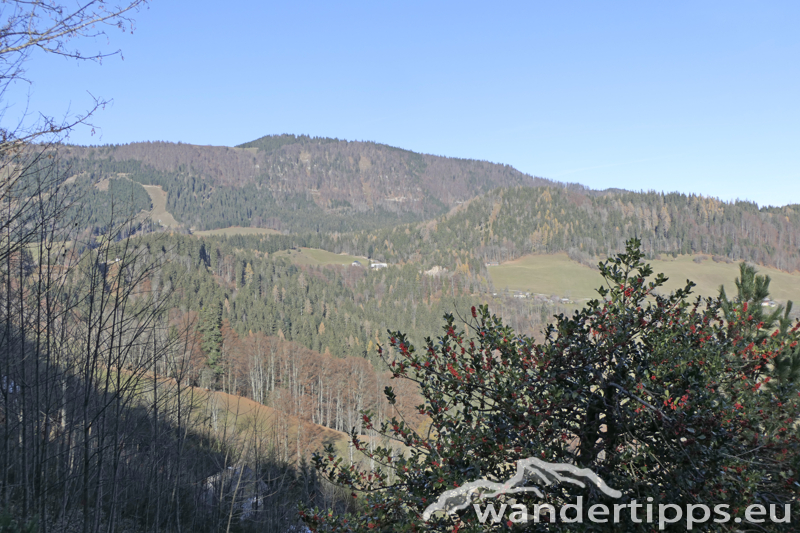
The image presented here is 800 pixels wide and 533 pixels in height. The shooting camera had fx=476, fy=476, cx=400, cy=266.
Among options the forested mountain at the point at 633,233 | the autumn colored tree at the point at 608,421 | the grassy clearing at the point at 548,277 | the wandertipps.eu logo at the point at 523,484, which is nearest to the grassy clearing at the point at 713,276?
the forested mountain at the point at 633,233

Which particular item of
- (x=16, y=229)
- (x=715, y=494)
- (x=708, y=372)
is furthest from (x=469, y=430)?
(x=16, y=229)

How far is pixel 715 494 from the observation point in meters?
3.32

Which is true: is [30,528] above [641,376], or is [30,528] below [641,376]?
below

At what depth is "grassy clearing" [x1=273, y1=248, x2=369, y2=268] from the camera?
172750 mm

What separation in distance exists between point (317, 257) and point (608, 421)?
182610 millimetres

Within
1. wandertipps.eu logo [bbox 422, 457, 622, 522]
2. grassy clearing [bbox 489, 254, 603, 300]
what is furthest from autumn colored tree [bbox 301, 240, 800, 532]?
grassy clearing [bbox 489, 254, 603, 300]

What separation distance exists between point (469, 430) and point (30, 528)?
342cm

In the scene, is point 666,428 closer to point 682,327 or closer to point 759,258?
point 682,327

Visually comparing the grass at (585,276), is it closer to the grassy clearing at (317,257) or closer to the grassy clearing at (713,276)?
the grassy clearing at (713,276)

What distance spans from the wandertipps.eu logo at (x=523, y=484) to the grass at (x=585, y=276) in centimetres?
12886

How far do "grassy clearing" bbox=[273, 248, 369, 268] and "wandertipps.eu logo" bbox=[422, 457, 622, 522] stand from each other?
16431 cm

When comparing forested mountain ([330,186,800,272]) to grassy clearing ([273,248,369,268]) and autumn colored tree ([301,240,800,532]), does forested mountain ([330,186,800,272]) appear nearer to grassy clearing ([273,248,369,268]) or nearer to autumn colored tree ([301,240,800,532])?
grassy clearing ([273,248,369,268])

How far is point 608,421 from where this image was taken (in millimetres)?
3781

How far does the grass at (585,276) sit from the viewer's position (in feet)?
427
